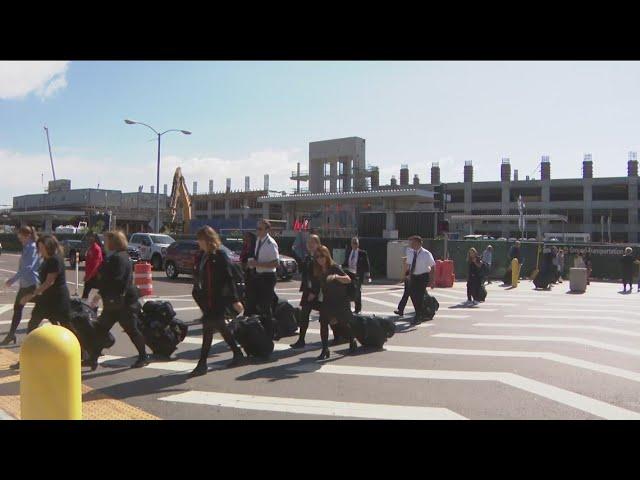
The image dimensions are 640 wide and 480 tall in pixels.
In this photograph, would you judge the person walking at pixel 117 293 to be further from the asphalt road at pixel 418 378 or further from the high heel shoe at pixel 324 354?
the high heel shoe at pixel 324 354

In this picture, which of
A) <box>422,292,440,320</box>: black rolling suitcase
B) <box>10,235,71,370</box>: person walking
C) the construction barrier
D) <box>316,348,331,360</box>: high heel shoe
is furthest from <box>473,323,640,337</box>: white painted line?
the construction barrier

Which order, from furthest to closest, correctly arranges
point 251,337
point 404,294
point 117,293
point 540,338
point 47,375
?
point 404,294 → point 540,338 → point 251,337 → point 117,293 → point 47,375

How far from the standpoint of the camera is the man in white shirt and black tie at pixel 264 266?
9.01 metres

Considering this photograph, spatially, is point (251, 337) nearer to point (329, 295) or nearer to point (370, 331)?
point (329, 295)

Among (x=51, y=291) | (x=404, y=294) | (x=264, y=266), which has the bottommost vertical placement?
(x=404, y=294)

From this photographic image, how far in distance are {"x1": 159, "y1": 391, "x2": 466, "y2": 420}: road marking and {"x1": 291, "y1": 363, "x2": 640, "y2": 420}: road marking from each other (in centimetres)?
138

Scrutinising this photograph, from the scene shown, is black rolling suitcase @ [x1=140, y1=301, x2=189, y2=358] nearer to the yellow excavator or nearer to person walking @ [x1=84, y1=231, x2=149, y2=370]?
person walking @ [x1=84, y1=231, x2=149, y2=370]

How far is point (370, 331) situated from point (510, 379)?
7.63 feet

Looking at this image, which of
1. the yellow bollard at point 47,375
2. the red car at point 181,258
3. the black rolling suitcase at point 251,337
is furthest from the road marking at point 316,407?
the red car at point 181,258

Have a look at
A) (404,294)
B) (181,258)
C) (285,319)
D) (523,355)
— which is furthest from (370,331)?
(181,258)

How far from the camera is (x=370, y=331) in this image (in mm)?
8859

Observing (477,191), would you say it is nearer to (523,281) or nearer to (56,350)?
(523,281)

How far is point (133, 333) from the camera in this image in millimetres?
7359
